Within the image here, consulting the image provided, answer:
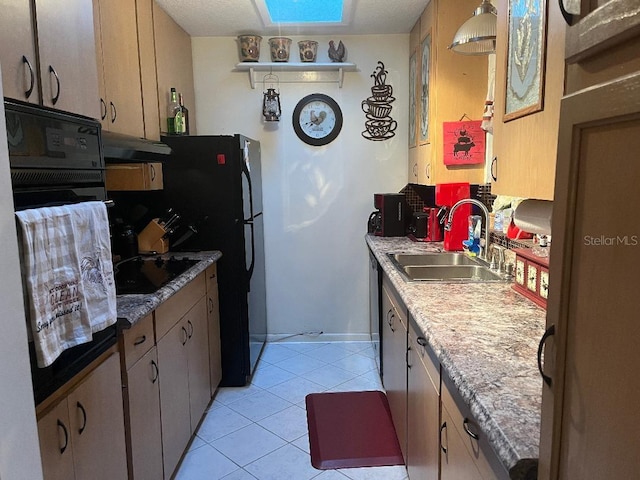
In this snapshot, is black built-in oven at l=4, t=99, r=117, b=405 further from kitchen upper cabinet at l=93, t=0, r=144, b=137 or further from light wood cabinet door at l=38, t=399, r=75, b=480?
kitchen upper cabinet at l=93, t=0, r=144, b=137

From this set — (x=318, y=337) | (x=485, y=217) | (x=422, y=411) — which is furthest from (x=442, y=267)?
(x=318, y=337)

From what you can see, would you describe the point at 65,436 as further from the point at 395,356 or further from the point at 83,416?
the point at 395,356

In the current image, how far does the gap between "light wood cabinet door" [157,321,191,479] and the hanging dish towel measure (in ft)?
2.32

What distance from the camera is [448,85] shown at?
8.77 ft

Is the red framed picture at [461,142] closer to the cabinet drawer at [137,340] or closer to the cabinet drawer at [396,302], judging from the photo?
the cabinet drawer at [396,302]

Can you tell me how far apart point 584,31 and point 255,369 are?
3.13m

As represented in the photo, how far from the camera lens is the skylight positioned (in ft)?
9.72

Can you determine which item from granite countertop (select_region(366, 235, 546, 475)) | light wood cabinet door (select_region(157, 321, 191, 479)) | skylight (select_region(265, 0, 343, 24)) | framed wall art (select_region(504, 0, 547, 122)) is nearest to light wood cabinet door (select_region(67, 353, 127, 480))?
light wood cabinet door (select_region(157, 321, 191, 479))

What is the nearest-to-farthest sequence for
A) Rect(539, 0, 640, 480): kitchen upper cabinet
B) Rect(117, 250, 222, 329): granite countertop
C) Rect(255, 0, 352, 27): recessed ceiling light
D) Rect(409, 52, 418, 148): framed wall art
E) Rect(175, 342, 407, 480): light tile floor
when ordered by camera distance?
Rect(539, 0, 640, 480): kitchen upper cabinet
Rect(117, 250, 222, 329): granite countertop
Rect(175, 342, 407, 480): light tile floor
Rect(255, 0, 352, 27): recessed ceiling light
Rect(409, 52, 418, 148): framed wall art

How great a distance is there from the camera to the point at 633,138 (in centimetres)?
52

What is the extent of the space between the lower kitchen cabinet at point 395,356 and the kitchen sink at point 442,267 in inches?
5.8

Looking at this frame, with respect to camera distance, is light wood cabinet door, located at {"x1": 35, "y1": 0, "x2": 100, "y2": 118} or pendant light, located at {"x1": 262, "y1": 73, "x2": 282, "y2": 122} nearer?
light wood cabinet door, located at {"x1": 35, "y1": 0, "x2": 100, "y2": 118}

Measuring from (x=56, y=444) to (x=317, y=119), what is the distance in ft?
9.53

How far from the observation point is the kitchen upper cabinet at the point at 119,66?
2.06 m
